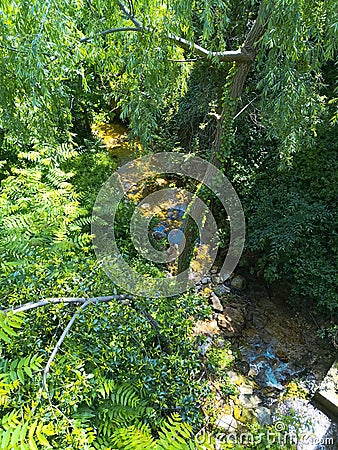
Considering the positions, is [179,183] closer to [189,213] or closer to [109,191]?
[109,191]

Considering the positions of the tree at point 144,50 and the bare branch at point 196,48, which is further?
the bare branch at point 196,48

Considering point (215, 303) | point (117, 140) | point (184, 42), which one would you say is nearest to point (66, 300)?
point (184, 42)

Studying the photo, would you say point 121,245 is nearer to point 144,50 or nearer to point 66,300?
point 66,300

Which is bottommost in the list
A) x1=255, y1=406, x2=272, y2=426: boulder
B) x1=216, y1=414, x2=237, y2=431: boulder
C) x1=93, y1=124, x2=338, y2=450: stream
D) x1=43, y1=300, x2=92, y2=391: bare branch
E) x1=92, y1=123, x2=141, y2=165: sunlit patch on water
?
x1=216, y1=414, x2=237, y2=431: boulder

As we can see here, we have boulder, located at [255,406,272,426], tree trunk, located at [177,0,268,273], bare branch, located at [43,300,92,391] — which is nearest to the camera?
bare branch, located at [43,300,92,391]

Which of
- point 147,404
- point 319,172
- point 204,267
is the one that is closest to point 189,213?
point 204,267

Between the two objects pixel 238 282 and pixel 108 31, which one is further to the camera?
pixel 238 282

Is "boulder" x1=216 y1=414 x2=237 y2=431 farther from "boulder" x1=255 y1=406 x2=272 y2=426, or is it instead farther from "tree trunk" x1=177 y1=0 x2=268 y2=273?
"tree trunk" x1=177 y1=0 x2=268 y2=273

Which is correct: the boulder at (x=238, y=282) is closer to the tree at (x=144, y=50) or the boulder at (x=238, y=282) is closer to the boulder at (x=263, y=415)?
the boulder at (x=263, y=415)

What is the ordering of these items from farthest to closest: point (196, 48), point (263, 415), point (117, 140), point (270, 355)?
point (117, 140)
point (270, 355)
point (263, 415)
point (196, 48)

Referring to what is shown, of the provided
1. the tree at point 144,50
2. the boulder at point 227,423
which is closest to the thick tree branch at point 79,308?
the boulder at point 227,423

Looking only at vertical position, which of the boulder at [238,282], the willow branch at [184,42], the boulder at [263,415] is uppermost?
the willow branch at [184,42]

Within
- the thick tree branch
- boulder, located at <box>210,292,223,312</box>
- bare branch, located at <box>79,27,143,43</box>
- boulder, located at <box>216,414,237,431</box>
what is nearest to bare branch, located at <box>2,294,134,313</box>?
the thick tree branch
